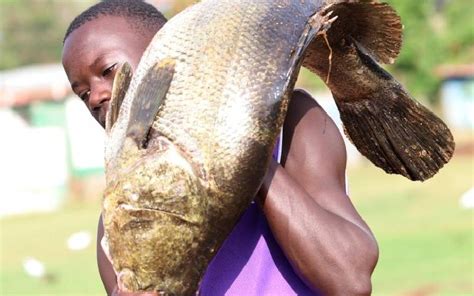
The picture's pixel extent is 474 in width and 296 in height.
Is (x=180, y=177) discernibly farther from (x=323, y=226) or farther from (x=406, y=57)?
(x=406, y=57)

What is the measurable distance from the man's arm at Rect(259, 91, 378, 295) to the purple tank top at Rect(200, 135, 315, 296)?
0.08 m

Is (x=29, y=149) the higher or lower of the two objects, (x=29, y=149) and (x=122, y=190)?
the lower

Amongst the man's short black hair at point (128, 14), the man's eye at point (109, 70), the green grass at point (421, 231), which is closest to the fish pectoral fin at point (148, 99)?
the man's eye at point (109, 70)

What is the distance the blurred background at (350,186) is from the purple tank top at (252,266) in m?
7.90

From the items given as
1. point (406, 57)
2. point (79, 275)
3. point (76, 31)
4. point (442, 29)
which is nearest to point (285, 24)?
point (76, 31)

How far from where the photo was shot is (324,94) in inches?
1113

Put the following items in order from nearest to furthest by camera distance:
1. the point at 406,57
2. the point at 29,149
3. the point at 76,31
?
the point at 76,31 < the point at 29,149 < the point at 406,57

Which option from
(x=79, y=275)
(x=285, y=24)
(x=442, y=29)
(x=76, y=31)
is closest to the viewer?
(x=285, y=24)

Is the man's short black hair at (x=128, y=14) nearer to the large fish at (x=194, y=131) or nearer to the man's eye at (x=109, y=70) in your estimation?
the man's eye at (x=109, y=70)

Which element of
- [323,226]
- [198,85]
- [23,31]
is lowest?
[23,31]

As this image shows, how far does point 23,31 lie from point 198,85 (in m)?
47.5

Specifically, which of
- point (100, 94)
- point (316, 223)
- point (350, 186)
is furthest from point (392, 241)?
point (316, 223)

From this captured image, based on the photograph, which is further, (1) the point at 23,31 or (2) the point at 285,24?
(1) the point at 23,31

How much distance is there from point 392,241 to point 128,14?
454 inches
